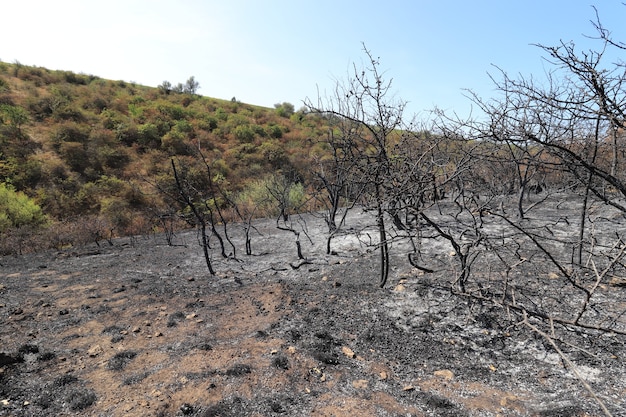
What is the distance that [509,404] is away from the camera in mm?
2748

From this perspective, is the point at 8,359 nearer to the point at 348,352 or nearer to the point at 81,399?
the point at 81,399

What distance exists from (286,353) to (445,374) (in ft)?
5.31

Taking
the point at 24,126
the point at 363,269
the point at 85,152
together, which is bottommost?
the point at 363,269

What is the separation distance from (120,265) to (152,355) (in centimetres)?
468

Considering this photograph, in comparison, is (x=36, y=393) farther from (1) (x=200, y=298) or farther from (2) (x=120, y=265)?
(2) (x=120, y=265)

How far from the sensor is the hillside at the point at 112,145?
15078 millimetres

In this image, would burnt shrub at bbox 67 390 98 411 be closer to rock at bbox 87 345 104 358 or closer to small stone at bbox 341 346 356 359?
rock at bbox 87 345 104 358

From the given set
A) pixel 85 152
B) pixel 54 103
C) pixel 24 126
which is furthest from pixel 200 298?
pixel 54 103

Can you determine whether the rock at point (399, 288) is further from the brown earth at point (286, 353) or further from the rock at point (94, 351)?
the rock at point (94, 351)

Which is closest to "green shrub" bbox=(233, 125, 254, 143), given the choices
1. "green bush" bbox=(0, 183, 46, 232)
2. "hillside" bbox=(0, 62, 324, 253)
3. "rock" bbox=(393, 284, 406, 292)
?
"hillside" bbox=(0, 62, 324, 253)

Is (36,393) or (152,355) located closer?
(36,393)

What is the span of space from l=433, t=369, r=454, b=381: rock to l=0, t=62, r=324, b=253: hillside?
876cm

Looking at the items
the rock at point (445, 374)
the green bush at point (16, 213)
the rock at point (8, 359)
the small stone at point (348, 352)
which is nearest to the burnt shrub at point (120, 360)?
the rock at point (8, 359)

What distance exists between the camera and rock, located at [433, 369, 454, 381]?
3.15 meters
